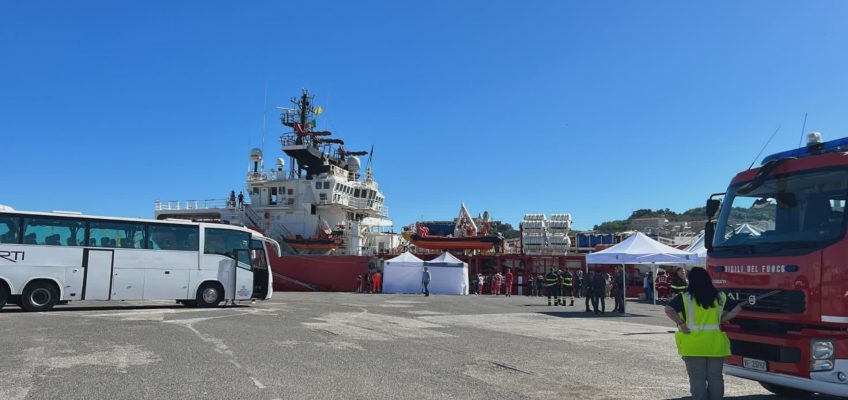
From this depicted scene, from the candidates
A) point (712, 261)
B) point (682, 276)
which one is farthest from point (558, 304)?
point (712, 261)

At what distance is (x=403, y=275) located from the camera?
29891mm

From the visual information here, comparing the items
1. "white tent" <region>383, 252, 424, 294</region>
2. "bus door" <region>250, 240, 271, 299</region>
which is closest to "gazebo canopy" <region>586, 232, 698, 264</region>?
"bus door" <region>250, 240, 271, 299</region>

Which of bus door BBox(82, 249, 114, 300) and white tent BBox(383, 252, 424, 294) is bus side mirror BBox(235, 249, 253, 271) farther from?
white tent BBox(383, 252, 424, 294)

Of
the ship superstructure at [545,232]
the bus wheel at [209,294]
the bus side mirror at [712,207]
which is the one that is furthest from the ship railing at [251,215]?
the bus side mirror at [712,207]

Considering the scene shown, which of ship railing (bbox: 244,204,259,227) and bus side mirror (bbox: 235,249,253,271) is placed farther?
ship railing (bbox: 244,204,259,227)

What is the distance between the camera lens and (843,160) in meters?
5.27

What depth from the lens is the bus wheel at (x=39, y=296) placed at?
15422mm

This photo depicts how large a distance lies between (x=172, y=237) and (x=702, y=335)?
16280 millimetres

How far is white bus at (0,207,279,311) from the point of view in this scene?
50.9ft

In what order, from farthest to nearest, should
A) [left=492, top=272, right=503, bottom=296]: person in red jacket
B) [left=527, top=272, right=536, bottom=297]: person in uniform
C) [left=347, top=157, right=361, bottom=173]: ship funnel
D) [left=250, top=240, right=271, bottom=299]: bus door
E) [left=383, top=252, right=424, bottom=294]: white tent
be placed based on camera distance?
[left=347, top=157, right=361, bottom=173]: ship funnel
[left=527, top=272, right=536, bottom=297]: person in uniform
[left=492, top=272, right=503, bottom=296]: person in red jacket
[left=383, top=252, right=424, bottom=294]: white tent
[left=250, top=240, right=271, bottom=299]: bus door

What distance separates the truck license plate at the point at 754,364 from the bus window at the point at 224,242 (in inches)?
632

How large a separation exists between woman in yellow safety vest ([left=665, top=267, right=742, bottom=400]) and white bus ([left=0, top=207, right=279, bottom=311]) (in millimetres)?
15882

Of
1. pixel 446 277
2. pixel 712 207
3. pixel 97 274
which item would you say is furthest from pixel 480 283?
pixel 712 207

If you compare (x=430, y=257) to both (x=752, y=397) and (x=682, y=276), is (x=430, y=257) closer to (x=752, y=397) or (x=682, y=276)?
(x=682, y=276)
